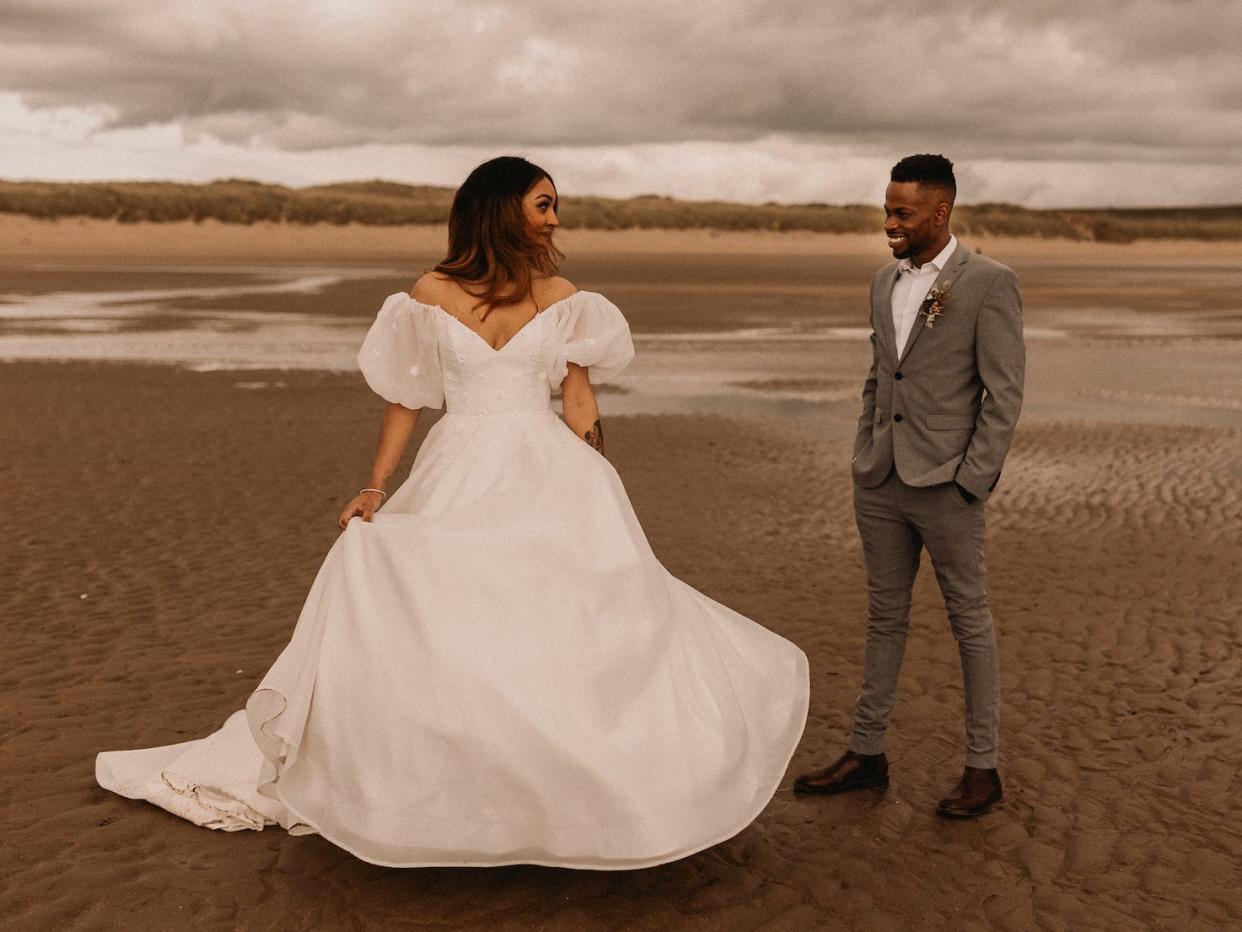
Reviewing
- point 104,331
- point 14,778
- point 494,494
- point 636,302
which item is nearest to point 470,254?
point 494,494

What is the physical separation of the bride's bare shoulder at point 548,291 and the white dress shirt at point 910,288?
1.14 metres

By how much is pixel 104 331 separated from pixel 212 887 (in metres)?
19.3

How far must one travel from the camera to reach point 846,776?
477cm

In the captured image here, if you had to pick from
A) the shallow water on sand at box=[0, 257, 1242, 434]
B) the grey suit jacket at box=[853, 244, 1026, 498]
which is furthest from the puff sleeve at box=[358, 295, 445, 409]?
the shallow water on sand at box=[0, 257, 1242, 434]

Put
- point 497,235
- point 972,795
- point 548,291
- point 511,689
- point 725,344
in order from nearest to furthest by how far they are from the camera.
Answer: point 511,689, point 497,235, point 548,291, point 972,795, point 725,344

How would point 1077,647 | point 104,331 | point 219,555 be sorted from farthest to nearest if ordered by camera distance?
point 104,331 < point 219,555 < point 1077,647

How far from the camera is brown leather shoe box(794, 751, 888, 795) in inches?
187

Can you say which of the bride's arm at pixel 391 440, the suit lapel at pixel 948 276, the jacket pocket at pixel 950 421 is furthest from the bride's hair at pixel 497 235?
the jacket pocket at pixel 950 421

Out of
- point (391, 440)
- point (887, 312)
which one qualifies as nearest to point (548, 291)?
point (391, 440)

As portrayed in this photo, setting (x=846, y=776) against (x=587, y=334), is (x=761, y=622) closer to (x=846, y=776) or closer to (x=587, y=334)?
(x=846, y=776)

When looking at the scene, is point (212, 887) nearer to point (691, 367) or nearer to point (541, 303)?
point (541, 303)

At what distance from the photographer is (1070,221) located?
87.1 metres

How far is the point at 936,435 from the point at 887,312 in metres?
0.47

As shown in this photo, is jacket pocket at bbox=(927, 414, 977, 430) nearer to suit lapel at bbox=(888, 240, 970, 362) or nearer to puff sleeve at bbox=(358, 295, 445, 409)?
suit lapel at bbox=(888, 240, 970, 362)
